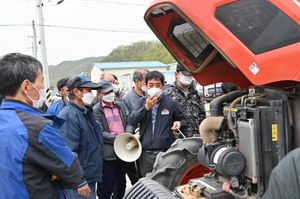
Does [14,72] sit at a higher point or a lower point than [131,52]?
higher

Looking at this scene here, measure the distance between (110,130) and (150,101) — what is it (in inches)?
40.4

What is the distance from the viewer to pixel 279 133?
2.01 metres

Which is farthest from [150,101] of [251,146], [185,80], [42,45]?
[42,45]

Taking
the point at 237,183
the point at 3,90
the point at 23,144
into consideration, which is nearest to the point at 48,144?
the point at 23,144

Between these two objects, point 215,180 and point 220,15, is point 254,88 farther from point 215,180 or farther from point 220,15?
point 215,180

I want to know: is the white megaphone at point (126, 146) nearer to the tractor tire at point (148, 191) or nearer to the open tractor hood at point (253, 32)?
the tractor tire at point (148, 191)

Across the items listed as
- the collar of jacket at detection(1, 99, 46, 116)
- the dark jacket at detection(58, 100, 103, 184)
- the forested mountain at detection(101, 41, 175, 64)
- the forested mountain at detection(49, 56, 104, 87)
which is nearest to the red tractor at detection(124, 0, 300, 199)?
the dark jacket at detection(58, 100, 103, 184)

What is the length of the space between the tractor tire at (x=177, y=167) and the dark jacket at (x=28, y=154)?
1.16m

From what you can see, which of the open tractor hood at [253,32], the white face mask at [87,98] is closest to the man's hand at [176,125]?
the white face mask at [87,98]

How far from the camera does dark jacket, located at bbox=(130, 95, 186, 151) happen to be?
12.2ft

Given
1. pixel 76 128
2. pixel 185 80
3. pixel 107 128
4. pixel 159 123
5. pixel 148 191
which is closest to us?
pixel 148 191

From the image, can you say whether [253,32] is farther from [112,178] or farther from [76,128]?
[112,178]

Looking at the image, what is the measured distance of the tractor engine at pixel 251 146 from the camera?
1990 millimetres

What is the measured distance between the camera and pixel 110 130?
432cm
